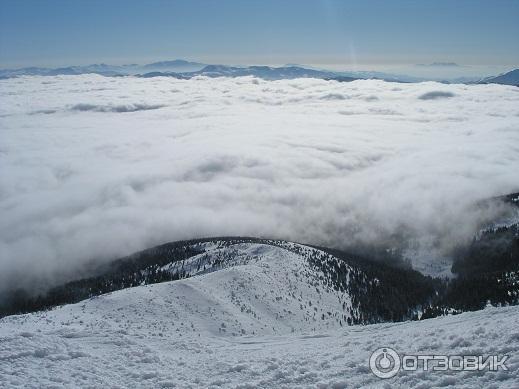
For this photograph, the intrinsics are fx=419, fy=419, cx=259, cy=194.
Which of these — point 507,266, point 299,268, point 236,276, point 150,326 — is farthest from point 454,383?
point 507,266

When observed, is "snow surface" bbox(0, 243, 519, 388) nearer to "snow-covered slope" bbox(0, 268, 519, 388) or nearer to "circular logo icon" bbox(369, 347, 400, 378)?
"snow-covered slope" bbox(0, 268, 519, 388)

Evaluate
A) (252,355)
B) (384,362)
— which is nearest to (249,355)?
(252,355)

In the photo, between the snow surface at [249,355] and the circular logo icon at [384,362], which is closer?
the snow surface at [249,355]

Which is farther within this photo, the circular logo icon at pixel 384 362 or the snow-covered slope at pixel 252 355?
the circular logo icon at pixel 384 362

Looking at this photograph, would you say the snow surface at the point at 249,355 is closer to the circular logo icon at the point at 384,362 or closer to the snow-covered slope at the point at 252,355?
the snow-covered slope at the point at 252,355

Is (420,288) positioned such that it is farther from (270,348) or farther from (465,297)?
(270,348)

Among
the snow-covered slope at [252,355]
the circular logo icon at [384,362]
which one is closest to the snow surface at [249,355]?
the snow-covered slope at [252,355]

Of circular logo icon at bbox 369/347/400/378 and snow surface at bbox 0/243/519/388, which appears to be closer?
snow surface at bbox 0/243/519/388

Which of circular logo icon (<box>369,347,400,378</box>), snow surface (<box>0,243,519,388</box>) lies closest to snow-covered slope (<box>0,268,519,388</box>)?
snow surface (<box>0,243,519,388</box>)
